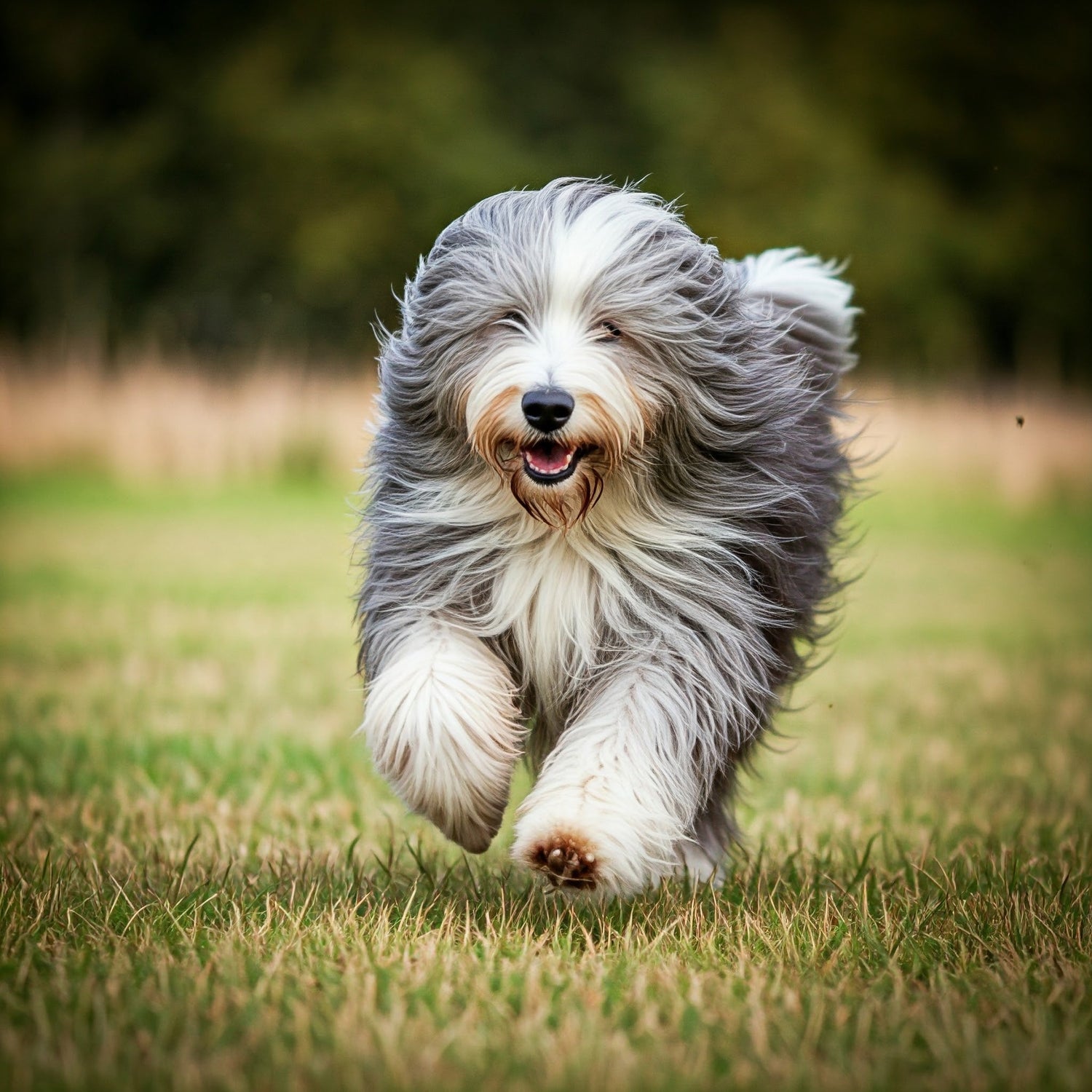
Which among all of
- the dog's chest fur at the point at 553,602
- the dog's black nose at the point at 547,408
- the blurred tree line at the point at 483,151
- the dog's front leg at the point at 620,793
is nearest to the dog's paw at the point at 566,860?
the dog's front leg at the point at 620,793

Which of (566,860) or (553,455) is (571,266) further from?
(566,860)

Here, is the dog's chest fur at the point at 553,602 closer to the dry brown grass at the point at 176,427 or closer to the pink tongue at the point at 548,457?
the pink tongue at the point at 548,457

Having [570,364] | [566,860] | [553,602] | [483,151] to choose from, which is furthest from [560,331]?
[483,151]

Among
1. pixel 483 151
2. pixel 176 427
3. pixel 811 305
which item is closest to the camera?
pixel 811 305

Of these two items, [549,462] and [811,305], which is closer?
[549,462]

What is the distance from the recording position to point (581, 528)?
3416 mm

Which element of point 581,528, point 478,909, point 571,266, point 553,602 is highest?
point 571,266

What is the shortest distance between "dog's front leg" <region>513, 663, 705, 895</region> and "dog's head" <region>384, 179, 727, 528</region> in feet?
1.46

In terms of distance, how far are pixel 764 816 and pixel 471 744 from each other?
162 cm

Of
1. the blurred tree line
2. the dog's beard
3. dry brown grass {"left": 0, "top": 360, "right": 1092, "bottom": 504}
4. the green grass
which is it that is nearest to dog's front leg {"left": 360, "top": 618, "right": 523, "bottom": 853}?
the green grass

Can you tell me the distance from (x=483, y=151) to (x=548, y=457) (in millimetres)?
19838

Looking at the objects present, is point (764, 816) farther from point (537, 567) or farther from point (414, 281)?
point (414, 281)

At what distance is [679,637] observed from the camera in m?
3.40

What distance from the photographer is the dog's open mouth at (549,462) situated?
3225 mm
